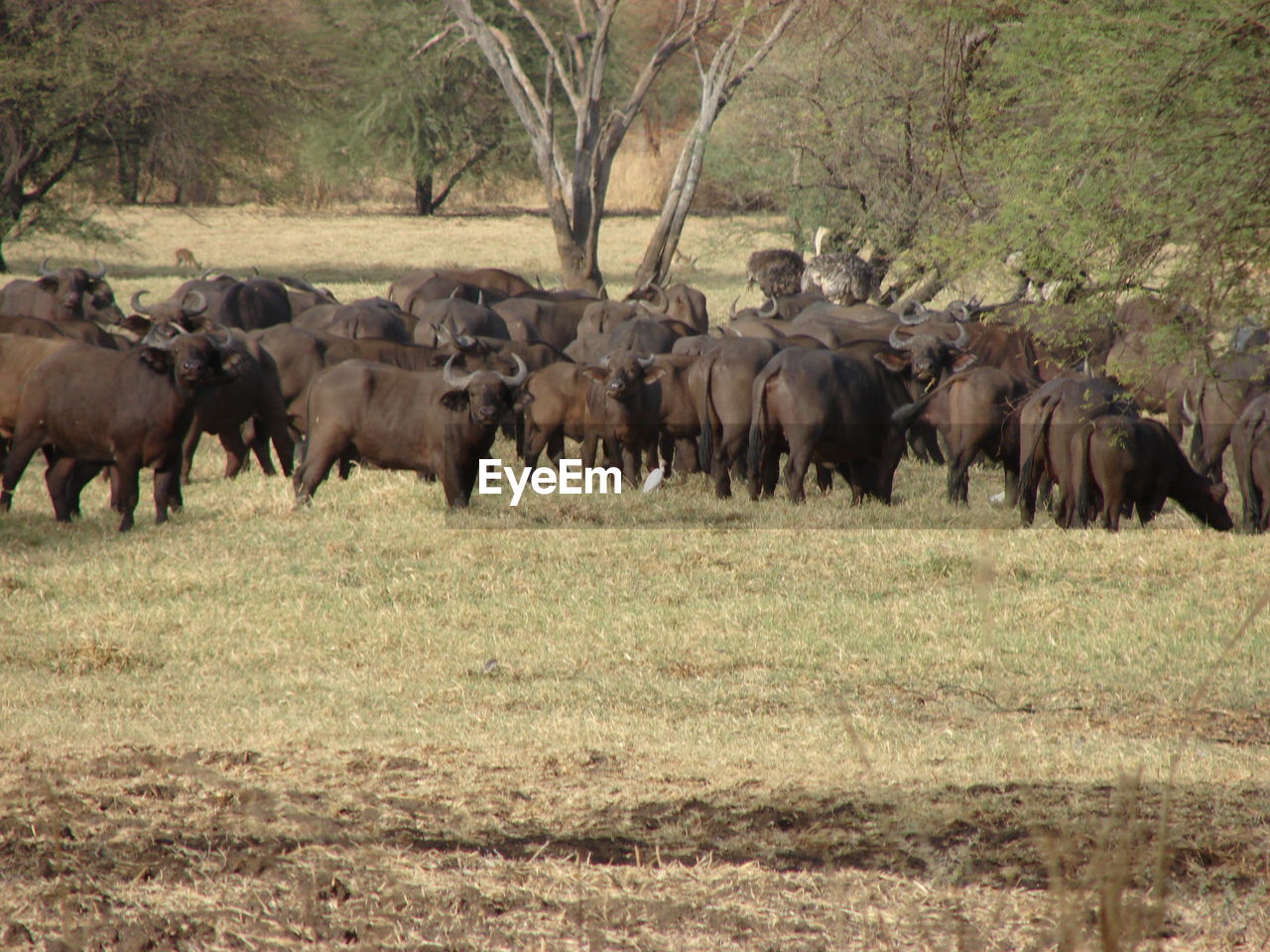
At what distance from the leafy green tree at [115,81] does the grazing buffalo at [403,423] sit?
2116cm

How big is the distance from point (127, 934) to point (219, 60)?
30973 mm

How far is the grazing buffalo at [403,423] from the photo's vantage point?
1137 centimetres

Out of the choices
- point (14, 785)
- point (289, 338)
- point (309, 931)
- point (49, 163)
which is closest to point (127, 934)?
point (309, 931)

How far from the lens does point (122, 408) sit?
1038 cm

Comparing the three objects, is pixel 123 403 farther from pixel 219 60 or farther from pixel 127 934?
pixel 219 60

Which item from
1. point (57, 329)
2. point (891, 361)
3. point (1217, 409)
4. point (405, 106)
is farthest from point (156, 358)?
point (405, 106)

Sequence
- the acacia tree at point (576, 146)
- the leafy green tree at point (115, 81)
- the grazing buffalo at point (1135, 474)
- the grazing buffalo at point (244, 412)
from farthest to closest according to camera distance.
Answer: the leafy green tree at point (115, 81), the acacia tree at point (576, 146), the grazing buffalo at point (244, 412), the grazing buffalo at point (1135, 474)

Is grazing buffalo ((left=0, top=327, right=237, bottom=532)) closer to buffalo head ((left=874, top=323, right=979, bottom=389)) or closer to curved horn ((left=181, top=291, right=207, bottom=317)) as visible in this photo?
curved horn ((left=181, top=291, right=207, bottom=317))

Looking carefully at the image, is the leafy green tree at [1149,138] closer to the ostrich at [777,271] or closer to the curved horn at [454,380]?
the curved horn at [454,380]

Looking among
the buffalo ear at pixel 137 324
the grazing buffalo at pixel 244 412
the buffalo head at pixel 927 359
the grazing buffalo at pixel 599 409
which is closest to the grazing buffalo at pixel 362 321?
the buffalo ear at pixel 137 324

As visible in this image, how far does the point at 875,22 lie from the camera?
20969 mm

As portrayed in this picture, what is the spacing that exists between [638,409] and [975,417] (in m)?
2.81

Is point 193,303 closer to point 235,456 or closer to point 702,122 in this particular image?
point 235,456

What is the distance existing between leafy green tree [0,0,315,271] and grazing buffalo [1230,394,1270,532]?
994 inches
